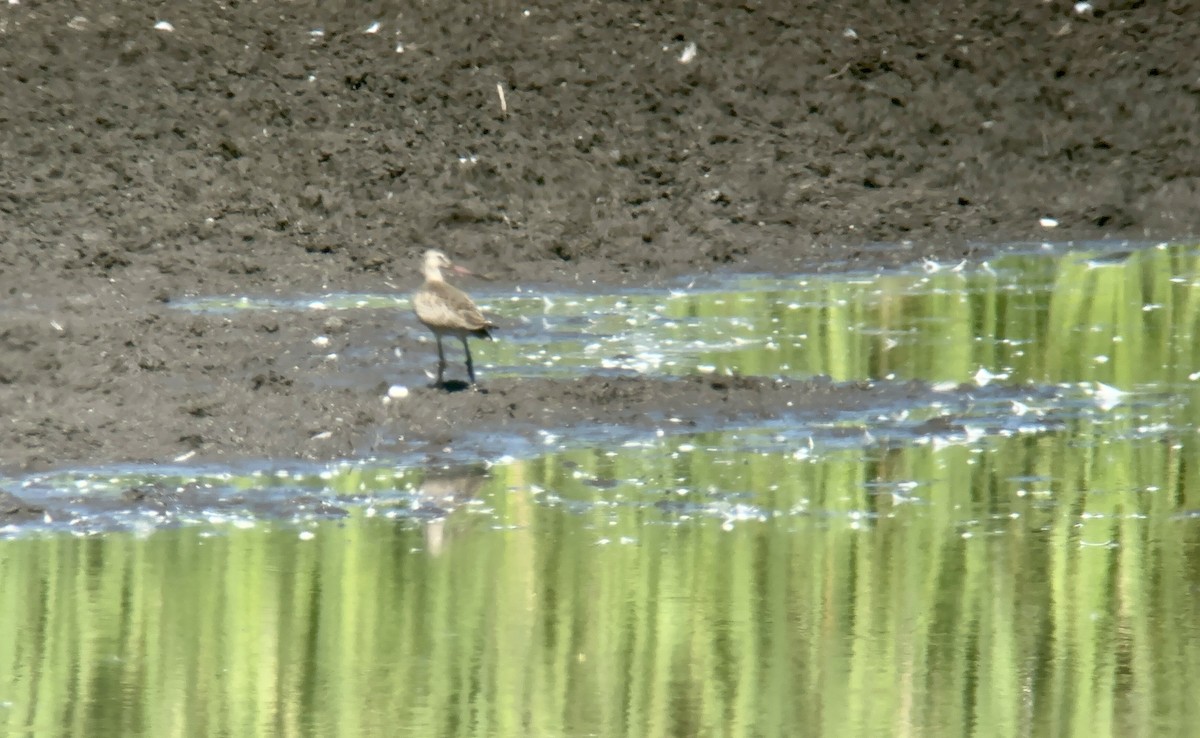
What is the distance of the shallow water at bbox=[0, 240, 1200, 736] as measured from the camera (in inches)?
219

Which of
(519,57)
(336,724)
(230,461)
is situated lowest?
(336,724)

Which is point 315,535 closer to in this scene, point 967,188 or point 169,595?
point 169,595

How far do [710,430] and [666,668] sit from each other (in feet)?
10.9

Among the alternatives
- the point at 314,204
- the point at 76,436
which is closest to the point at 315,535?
the point at 76,436

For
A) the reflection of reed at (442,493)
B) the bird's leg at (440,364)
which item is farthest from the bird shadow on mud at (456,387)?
the reflection of reed at (442,493)

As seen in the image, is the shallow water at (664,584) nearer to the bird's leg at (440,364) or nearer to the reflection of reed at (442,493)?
the reflection of reed at (442,493)

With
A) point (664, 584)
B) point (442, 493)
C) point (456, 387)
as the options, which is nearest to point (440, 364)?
point (456, 387)

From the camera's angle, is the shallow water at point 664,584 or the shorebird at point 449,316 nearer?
the shallow water at point 664,584

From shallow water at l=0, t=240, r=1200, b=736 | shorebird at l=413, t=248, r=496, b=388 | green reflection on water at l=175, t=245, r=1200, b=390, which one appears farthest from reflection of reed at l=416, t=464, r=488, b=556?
green reflection on water at l=175, t=245, r=1200, b=390

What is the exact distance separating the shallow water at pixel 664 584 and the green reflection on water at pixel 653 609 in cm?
1

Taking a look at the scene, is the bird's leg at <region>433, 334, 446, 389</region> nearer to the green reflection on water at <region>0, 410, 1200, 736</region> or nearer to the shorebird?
the shorebird

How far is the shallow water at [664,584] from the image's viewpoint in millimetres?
5570

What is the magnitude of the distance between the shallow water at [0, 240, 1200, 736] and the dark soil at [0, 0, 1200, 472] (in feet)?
8.54

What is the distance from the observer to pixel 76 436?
28.5ft
